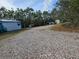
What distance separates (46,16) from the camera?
83312mm

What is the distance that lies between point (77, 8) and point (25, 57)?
24.2 m

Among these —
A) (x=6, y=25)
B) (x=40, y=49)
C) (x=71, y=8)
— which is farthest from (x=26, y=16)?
(x=40, y=49)

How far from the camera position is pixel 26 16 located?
73.0 metres

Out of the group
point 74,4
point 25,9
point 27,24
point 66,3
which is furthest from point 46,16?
point 74,4

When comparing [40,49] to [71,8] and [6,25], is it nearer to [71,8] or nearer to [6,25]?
→ [71,8]

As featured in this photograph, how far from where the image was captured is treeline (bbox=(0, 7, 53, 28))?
65.5 meters

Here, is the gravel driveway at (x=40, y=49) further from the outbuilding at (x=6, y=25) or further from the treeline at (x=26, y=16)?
the treeline at (x=26, y=16)

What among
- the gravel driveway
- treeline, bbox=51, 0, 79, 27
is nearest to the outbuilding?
treeline, bbox=51, 0, 79, 27

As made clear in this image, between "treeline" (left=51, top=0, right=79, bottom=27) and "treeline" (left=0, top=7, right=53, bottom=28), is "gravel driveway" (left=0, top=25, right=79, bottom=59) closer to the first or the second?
"treeline" (left=51, top=0, right=79, bottom=27)

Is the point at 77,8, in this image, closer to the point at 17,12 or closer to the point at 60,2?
the point at 60,2

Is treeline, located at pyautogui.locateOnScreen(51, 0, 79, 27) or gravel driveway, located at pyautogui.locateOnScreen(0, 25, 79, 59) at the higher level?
treeline, located at pyautogui.locateOnScreen(51, 0, 79, 27)

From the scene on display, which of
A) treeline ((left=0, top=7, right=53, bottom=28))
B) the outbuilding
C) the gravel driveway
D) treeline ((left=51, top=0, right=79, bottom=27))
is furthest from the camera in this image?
treeline ((left=0, top=7, right=53, bottom=28))

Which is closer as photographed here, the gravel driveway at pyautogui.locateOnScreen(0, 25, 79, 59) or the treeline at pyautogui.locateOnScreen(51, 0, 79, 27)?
the gravel driveway at pyautogui.locateOnScreen(0, 25, 79, 59)

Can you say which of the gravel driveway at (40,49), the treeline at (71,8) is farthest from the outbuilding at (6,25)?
the gravel driveway at (40,49)
